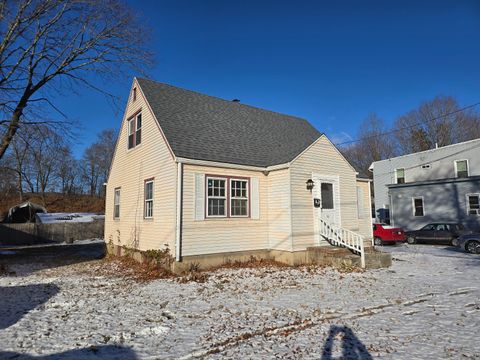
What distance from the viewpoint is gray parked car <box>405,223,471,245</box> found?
19.0m

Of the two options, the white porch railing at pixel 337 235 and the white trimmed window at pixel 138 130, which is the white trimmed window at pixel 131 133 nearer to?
the white trimmed window at pixel 138 130

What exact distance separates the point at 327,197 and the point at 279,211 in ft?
7.54

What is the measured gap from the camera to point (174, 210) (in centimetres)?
1011

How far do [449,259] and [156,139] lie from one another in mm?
13084

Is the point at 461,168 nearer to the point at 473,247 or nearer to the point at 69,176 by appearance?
the point at 473,247

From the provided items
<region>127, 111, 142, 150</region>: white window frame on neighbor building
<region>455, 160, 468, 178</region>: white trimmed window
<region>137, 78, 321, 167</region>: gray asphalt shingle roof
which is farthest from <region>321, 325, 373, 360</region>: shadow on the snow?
<region>455, 160, 468, 178</region>: white trimmed window

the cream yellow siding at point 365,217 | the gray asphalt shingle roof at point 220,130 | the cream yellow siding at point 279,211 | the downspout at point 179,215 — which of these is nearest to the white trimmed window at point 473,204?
the cream yellow siding at point 365,217

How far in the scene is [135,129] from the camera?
14008 millimetres

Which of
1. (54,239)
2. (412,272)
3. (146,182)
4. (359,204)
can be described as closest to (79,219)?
(54,239)

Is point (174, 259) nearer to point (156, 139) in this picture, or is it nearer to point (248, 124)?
point (156, 139)

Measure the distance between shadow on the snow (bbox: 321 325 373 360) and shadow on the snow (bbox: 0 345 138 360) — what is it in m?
2.68

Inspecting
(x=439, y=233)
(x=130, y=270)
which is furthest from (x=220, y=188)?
(x=439, y=233)

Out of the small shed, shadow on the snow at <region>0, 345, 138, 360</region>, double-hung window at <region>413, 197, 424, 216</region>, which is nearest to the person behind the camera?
shadow on the snow at <region>0, 345, 138, 360</region>

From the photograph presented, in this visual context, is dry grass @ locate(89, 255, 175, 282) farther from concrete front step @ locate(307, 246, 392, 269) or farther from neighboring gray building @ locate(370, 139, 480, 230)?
neighboring gray building @ locate(370, 139, 480, 230)
